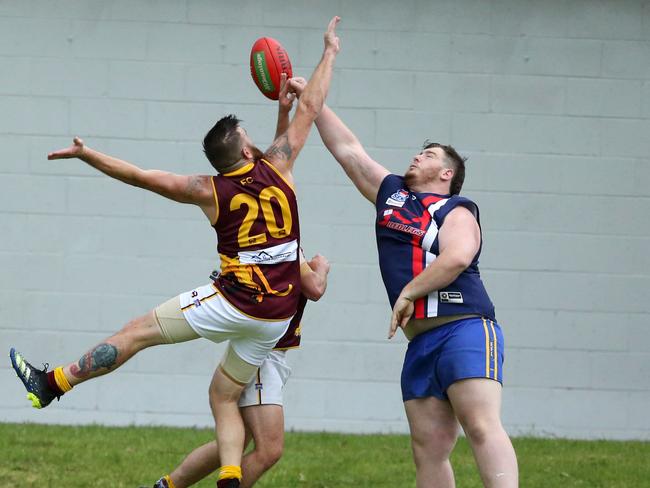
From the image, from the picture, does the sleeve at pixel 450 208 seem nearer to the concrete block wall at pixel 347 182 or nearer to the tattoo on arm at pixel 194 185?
the tattoo on arm at pixel 194 185

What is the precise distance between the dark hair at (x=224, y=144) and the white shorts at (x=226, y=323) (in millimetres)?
612

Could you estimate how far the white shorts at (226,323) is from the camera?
5.04 metres

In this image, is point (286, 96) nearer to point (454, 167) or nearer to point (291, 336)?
point (454, 167)

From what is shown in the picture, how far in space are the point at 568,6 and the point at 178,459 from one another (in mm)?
→ 4390

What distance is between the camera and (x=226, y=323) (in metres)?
5.05

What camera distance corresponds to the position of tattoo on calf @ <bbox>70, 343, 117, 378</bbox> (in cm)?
505

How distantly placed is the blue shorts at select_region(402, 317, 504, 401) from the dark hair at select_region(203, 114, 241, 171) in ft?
3.97

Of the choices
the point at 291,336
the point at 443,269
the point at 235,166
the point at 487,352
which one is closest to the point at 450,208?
the point at 443,269

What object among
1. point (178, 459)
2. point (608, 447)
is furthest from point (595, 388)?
point (178, 459)

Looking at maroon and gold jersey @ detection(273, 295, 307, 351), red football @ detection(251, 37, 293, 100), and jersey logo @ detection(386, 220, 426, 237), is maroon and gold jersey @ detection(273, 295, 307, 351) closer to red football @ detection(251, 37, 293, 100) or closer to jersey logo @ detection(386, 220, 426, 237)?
jersey logo @ detection(386, 220, 426, 237)

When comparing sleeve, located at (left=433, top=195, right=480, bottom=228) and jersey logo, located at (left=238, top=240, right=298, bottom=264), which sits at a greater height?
sleeve, located at (left=433, top=195, right=480, bottom=228)

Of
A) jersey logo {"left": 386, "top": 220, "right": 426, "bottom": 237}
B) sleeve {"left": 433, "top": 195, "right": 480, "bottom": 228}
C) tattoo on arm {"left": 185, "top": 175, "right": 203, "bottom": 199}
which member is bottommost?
jersey logo {"left": 386, "top": 220, "right": 426, "bottom": 237}

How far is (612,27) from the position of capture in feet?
26.6

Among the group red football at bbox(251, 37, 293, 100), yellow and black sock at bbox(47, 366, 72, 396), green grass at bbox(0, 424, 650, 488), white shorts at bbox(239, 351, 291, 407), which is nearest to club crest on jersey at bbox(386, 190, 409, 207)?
red football at bbox(251, 37, 293, 100)
